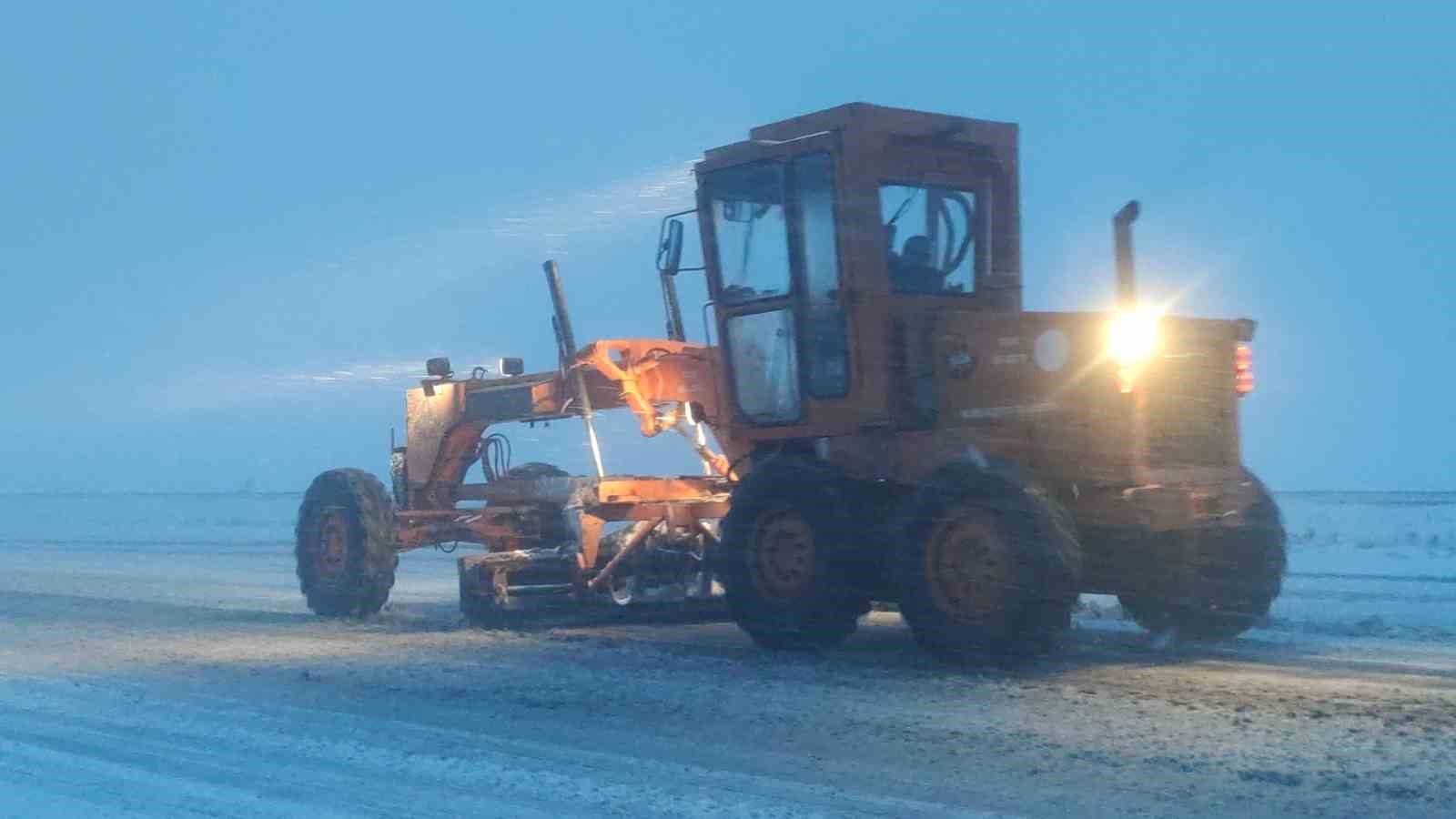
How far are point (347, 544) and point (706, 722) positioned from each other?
6.80 m

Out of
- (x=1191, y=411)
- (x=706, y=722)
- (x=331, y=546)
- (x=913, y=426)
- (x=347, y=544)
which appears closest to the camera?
(x=706, y=722)

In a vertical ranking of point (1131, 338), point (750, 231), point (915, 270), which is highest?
point (750, 231)

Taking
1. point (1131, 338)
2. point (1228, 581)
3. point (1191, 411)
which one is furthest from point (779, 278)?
point (1228, 581)

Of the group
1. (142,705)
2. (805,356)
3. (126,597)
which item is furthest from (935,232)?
(126,597)

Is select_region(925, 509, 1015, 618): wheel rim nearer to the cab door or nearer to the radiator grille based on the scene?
the radiator grille

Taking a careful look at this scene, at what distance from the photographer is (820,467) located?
36.9 feet

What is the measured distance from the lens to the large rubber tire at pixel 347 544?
14289 millimetres

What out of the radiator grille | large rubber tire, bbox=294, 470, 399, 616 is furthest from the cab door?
large rubber tire, bbox=294, 470, 399, 616

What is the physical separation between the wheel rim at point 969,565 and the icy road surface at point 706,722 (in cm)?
46

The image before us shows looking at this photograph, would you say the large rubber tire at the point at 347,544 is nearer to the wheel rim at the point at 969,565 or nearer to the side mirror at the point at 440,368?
the side mirror at the point at 440,368

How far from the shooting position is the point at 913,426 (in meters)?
11.0

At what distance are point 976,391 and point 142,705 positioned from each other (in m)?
5.60

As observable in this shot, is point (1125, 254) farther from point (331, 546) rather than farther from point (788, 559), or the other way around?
point (331, 546)

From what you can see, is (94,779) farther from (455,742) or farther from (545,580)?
(545,580)
